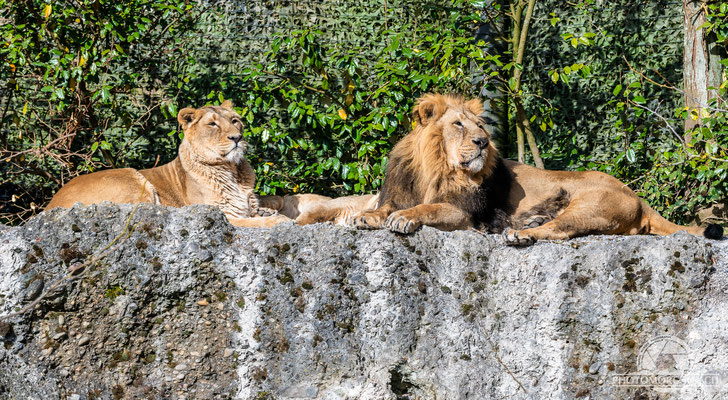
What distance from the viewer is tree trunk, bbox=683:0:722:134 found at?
20.5ft

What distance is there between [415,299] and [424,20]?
3.81 meters

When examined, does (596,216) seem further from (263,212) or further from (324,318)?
(263,212)

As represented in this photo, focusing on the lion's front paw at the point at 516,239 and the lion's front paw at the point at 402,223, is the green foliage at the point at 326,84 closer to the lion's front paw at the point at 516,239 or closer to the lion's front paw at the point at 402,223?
the lion's front paw at the point at 402,223

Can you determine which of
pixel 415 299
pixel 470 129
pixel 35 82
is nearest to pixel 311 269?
pixel 415 299

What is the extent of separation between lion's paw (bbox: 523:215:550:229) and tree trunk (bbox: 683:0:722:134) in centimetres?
208

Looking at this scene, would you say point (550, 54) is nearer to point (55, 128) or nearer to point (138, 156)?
point (138, 156)

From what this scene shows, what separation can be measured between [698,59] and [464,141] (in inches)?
108

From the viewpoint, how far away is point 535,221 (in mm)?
4793

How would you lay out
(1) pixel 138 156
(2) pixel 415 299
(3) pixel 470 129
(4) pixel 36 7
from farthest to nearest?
1. (1) pixel 138 156
2. (4) pixel 36 7
3. (3) pixel 470 129
4. (2) pixel 415 299

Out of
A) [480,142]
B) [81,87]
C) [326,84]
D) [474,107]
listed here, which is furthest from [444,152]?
[81,87]

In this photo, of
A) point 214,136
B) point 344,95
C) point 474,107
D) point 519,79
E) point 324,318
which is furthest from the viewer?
point 519,79

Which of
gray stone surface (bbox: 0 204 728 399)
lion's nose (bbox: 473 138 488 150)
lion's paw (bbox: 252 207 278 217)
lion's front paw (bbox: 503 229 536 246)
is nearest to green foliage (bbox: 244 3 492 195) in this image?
A: lion's paw (bbox: 252 207 278 217)

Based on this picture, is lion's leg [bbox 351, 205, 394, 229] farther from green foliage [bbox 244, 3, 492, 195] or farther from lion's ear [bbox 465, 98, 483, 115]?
green foliage [bbox 244, 3, 492, 195]

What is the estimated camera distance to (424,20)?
6809 mm
